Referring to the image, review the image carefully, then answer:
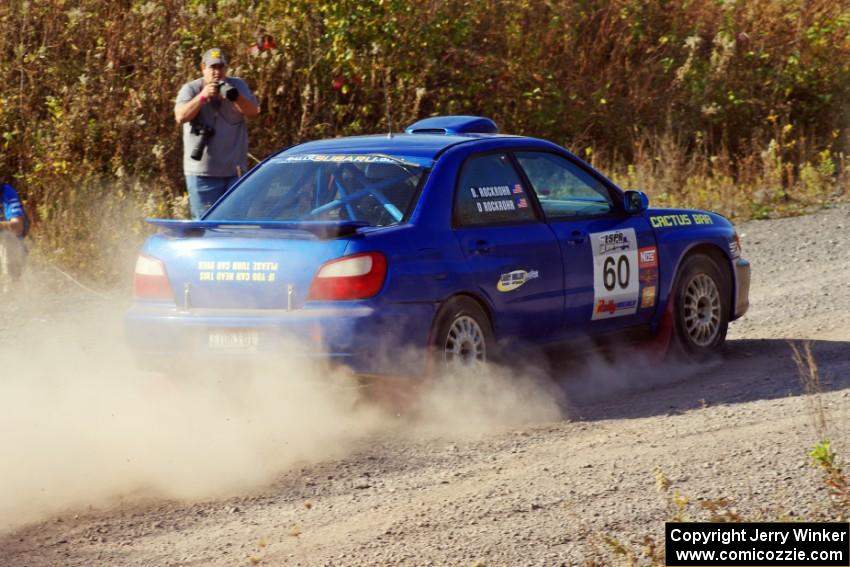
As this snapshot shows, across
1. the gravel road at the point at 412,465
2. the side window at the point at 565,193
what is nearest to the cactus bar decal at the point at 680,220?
the side window at the point at 565,193

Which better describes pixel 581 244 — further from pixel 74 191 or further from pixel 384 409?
pixel 74 191

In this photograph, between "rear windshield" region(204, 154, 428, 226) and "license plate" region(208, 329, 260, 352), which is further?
"rear windshield" region(204, 154, 428, 226)

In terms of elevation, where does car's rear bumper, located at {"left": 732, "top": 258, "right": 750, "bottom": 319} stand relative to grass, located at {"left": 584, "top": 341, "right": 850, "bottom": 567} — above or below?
above

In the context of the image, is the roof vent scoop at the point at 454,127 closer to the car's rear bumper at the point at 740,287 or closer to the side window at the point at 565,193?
the side window at the point at 565,193

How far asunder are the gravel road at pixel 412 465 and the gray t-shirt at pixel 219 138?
8.87 ft

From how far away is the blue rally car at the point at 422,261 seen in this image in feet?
22.9

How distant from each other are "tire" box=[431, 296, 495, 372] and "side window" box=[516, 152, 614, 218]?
1093 mm

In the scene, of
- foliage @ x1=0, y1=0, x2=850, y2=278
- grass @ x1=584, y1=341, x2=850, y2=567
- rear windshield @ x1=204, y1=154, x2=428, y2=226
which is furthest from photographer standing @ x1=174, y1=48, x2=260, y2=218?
grass @ x1=584, y1=341, x2=850, y2=567

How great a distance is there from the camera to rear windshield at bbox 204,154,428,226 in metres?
7.55

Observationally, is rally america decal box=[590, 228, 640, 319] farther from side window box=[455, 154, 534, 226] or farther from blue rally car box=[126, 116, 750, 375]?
side window box=[455, 154, 534, 226]

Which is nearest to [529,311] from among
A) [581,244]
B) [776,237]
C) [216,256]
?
[581,244]

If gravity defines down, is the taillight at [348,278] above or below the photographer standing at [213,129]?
below

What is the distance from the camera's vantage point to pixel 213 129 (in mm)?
11367

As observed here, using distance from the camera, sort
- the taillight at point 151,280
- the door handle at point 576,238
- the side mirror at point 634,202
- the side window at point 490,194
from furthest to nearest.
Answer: the side mirror at point 634,202 < the door handle at point 576,238 < the side window at point 490,194 < the taillight at point 151,280
